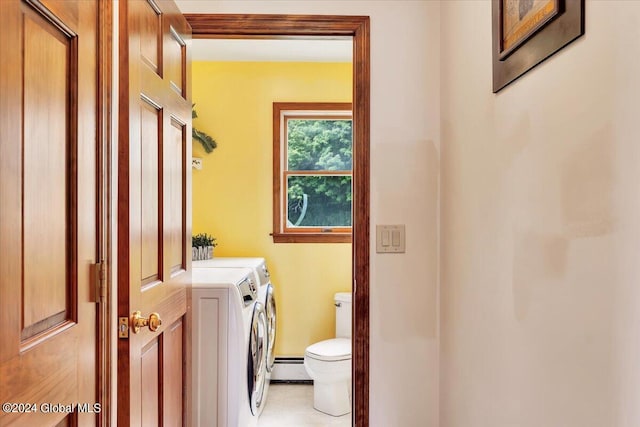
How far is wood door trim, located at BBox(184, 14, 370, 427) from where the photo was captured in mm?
1805

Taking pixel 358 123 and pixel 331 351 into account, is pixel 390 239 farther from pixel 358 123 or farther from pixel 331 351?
pixel 331 351

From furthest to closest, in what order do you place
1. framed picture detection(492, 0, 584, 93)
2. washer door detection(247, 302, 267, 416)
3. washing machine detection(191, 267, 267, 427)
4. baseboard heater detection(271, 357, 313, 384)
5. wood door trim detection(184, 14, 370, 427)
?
baseboard heater detection(271, 357, 313, 384) < washer door detection(247, 302, 267, 416) < washing machine detection(191, 267, 267, 427) < wood door trim detection(184, 14, 370, 427) < framed picture detection(492, 0, 584, 93)

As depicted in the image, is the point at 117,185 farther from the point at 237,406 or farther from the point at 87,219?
the point at 237,406

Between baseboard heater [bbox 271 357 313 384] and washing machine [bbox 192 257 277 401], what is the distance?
0.41ft

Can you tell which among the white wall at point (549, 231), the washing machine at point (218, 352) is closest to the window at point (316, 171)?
the washing machine at point (218, 352)

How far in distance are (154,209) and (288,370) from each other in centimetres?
258

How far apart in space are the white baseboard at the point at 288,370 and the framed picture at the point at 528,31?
2907mm

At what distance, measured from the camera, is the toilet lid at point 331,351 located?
295 centimetres

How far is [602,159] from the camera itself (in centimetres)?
77

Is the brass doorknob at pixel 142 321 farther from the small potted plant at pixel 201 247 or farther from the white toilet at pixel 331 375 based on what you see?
the small potted plant at pixel 201 247

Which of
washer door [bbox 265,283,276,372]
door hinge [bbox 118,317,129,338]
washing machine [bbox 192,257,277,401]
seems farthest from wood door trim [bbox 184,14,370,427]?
washer door [bbox 265,283,276,372]

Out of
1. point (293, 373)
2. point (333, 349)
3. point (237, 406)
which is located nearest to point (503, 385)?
point (237, 406)

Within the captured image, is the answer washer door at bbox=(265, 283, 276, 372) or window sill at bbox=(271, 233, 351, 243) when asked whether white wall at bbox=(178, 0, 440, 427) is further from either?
window sill at bbox=(271, 233, 351, 243)

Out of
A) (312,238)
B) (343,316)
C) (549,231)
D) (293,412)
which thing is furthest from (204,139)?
(549,231)
